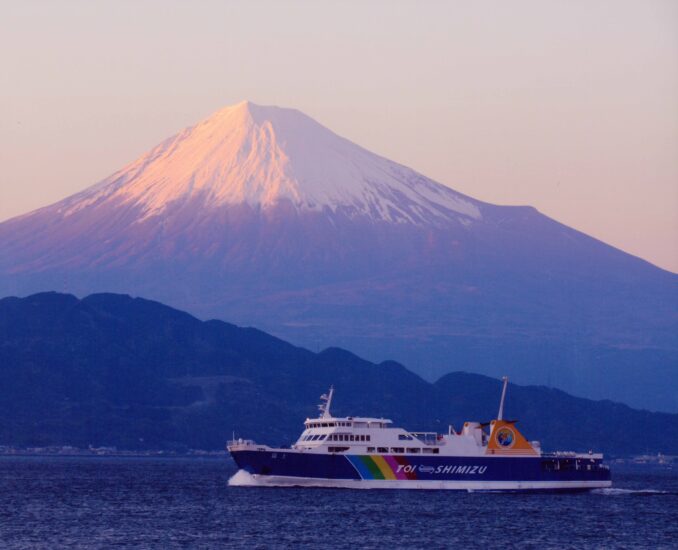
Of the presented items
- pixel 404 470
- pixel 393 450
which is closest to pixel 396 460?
pixel 393 450

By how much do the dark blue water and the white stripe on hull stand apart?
709 mm

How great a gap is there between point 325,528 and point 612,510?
27.7 meters

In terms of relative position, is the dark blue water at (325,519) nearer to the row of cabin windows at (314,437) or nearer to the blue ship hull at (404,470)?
the blue ship hull at (404,470)

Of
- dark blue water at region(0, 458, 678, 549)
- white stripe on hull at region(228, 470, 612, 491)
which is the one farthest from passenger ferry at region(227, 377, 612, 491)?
dark blue water at region(0, 458, 678, 549)

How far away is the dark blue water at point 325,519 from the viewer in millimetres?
90562

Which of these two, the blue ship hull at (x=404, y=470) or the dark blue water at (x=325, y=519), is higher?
the blue ship hull at (x=404, y=470)

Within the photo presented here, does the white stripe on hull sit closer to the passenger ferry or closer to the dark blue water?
the passenger ferry

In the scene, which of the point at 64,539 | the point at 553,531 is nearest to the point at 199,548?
the point at 64,539

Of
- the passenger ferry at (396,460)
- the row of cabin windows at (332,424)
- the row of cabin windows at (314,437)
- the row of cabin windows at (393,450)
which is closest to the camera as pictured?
the passenger ferry at (396,460)

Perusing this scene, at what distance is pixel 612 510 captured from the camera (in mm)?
115500

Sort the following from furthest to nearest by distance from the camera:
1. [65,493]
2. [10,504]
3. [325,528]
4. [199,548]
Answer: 1. [65,493]
2. [10,504]
3. [325,528]
4. [199,548]

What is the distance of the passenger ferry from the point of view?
400 feet

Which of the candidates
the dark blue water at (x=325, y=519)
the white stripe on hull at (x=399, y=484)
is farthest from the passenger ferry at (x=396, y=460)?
the dark blue water at (x=325, y=519)

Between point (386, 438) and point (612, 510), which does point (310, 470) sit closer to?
point (386, 438)
